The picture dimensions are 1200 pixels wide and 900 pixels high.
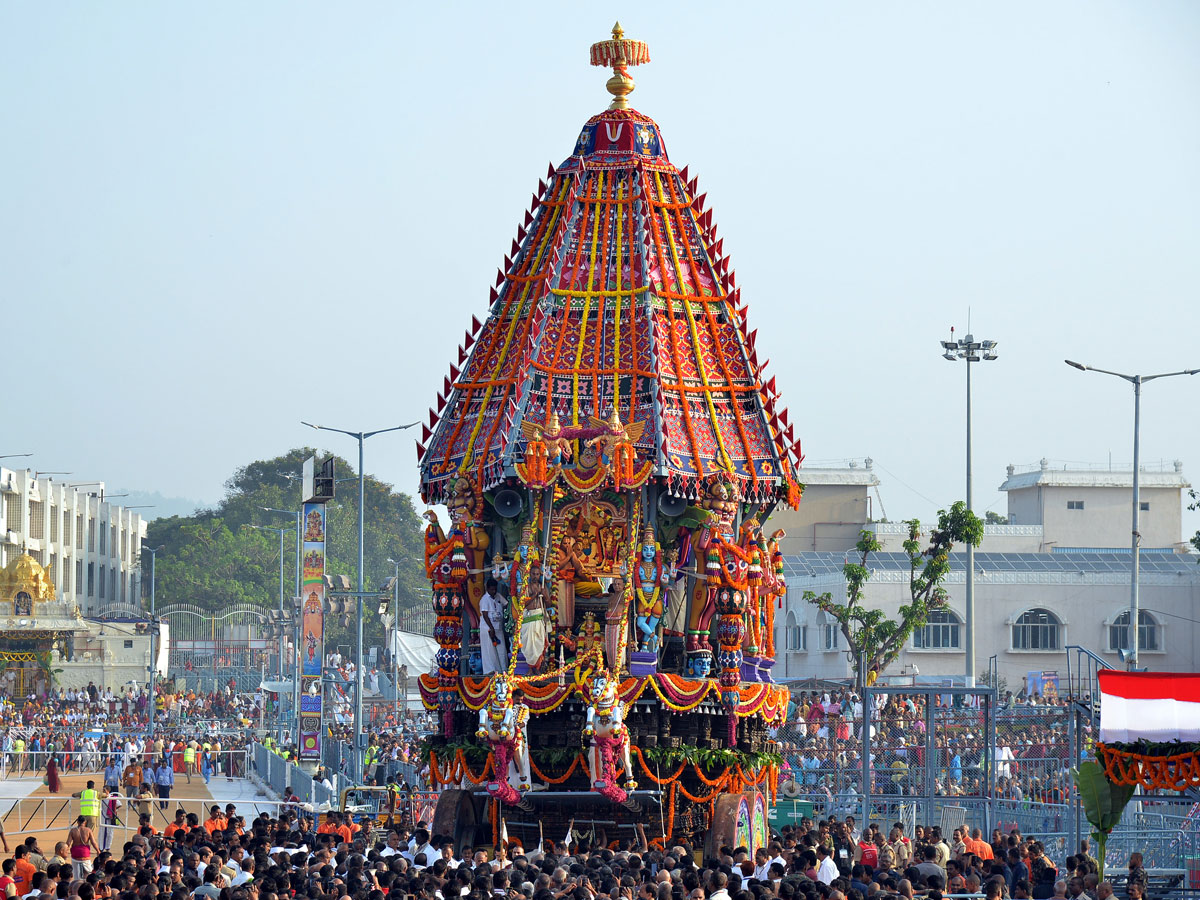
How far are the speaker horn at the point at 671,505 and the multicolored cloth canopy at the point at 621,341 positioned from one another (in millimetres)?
414

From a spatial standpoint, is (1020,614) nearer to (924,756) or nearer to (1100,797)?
(924,756)

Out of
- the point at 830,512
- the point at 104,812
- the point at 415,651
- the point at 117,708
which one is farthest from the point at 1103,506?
the point at 104,812

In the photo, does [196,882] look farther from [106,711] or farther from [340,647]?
[340,647]

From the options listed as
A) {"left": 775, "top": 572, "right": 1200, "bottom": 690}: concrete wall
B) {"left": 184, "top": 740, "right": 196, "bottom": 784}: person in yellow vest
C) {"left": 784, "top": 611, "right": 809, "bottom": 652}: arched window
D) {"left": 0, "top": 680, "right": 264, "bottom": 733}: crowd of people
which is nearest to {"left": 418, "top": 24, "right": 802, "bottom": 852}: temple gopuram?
{"left": 184, "top": 740, "right": 196, "bottom": 784}: person in yellow vest

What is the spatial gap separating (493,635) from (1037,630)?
35.2m

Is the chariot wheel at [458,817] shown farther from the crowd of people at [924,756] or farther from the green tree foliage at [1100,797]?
the green tree foliage at [1100,797]

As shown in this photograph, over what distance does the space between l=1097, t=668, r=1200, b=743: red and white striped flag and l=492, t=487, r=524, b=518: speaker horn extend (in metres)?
10.4

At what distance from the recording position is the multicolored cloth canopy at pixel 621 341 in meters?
26.9

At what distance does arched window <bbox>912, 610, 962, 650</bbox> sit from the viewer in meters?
57.9

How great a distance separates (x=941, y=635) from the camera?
190 feet

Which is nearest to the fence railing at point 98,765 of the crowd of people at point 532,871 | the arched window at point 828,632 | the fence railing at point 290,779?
the fence railing at point 290,779

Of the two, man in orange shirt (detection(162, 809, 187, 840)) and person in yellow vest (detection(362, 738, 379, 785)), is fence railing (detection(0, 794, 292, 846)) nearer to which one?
person in yellow vest (detection(362, 738, 379, 785))

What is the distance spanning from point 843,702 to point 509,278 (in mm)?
16380

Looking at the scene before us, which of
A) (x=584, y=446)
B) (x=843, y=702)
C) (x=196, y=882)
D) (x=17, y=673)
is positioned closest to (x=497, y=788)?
(x=584, y=446)
